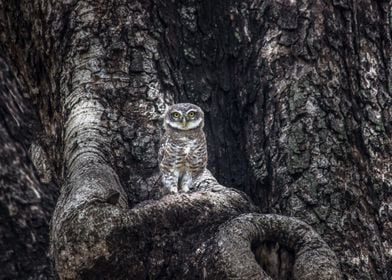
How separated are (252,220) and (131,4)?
1.72m

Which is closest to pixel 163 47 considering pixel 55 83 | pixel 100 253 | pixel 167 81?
pixel 167 81

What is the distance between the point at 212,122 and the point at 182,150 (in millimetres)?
603

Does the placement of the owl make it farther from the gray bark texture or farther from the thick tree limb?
the thick tree limb

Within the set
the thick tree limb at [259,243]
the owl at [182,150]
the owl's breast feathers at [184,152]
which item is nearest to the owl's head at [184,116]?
the owl at [182,150]

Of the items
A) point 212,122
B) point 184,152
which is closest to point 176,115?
point 212,122

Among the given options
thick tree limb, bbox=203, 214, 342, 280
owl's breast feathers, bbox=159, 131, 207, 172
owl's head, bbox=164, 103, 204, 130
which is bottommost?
thick tree limb, bbox=203, 214, 342, 280

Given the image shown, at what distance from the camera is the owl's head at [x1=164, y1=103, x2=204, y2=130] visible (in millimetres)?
4695

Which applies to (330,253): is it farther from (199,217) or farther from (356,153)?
(356,153)

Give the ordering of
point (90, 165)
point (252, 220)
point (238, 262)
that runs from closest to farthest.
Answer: point (238, 262) → point (252, 220) → point (90, 165)

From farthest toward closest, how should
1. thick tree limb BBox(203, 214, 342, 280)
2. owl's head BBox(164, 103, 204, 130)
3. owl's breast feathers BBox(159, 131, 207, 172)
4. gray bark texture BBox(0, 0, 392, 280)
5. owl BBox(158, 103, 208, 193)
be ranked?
owl's breast feathers BBox(159, 131, 207, 172), owl BBox(158, 103, 208, 193), owl's head BBox(164, 103, 204, 130), gray bark texture BBox(0, 0, 392, 280), thick tree limb BBox(203, 214, 342, 280)

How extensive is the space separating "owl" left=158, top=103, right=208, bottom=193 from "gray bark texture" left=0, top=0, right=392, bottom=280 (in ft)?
0.41

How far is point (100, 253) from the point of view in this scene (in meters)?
3.35

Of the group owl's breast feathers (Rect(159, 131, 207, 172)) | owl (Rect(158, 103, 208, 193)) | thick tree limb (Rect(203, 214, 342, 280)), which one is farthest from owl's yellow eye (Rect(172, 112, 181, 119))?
thick tree limb (Rect(203, 214, 342, 280))

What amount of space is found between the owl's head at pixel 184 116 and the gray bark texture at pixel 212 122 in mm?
66
